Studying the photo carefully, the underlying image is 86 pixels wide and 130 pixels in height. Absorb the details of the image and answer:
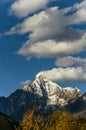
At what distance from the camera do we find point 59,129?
101125mm

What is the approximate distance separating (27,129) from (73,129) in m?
55.7

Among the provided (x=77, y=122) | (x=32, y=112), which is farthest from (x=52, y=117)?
(x=77, y=122)

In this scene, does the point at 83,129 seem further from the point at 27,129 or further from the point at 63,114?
the point at 27,129

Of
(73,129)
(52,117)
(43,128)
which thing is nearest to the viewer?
(52,117)

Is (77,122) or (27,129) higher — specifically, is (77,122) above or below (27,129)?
above

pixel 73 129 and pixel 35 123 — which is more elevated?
pixel 73 129

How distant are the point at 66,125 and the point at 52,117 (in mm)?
4329

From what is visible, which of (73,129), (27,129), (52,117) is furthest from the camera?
(73,129)

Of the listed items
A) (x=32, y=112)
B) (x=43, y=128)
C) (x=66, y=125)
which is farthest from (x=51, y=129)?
(x=32, y=112)

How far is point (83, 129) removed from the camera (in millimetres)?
141625

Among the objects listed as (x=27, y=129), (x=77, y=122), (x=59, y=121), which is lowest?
(x=27, y=129)

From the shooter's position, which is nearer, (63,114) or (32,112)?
(32,112)

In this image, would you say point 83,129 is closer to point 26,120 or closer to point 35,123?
point 35,123

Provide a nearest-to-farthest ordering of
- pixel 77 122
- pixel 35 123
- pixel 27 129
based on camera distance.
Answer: pixel 27 129 < pixel 35 123 < pixel 77 122
